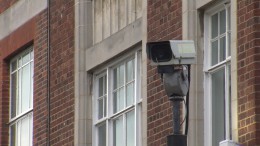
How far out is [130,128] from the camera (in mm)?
21141

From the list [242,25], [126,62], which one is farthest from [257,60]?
[126,62]

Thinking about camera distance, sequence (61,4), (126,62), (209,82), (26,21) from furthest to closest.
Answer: (26,21) < (61,4) < (126,62) < (209,82)

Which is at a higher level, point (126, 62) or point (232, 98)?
point (126, 62)

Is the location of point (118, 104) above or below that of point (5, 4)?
below

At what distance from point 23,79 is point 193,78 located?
7.44 m

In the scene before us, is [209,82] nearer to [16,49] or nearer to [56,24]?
[56,24]

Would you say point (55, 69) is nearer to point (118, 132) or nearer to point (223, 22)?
point (118, 132)

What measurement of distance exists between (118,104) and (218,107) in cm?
342

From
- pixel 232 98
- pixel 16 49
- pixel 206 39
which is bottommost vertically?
pixel 232 98

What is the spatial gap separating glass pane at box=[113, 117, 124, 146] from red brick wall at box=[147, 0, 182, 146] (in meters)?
1.31

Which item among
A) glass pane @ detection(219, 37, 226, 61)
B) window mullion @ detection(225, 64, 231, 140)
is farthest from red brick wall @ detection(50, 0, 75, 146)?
window mullion @ detection(225, 64, 231, 140)

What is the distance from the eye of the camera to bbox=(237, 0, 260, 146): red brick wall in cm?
1698

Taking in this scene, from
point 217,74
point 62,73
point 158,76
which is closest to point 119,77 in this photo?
point 158,76

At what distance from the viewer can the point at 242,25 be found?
17562mm
